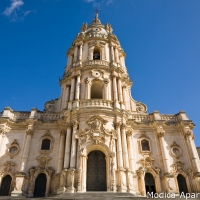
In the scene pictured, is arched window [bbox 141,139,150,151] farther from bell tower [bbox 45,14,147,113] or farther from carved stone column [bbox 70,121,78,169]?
carved stone column [bbox 70,121,78,169]

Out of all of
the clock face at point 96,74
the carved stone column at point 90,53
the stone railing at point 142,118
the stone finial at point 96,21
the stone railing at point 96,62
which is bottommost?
the stone railing at point 142,118

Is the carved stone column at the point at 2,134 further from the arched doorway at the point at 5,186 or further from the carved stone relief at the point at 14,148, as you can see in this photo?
the arched doorway at the point at 5,186

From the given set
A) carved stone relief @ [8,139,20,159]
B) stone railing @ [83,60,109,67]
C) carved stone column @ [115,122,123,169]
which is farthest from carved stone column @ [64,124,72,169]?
stone railing @ [83,60,109,67]

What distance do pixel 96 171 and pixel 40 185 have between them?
589cm

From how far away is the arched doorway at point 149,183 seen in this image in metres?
22.4

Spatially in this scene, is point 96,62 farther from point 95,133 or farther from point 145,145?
point 145,145

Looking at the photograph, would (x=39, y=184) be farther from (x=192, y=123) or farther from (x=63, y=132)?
(x=192, y=123)

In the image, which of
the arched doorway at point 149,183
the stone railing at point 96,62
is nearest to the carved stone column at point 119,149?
the arched doorway at point 149,183

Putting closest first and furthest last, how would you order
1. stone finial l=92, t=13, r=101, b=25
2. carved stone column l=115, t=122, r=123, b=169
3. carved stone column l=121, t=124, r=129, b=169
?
carved stone column l=115, t=122, r=123, b=169, carved stone column l=121, t=124, r=129, b=169, stone finial l=92, t=13, r=101, b=25

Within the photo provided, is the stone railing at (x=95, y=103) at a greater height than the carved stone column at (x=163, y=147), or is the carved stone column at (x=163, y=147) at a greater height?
the stone railing at (x=95, y=103)

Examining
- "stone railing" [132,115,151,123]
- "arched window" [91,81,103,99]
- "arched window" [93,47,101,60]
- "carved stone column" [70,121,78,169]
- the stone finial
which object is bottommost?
"carved stone column" [70,121,78,169]

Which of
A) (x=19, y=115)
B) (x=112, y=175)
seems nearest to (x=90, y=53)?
(x=19, y=115)

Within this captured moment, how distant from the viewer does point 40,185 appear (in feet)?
71.8

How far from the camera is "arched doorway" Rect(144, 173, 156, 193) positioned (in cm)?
2242
